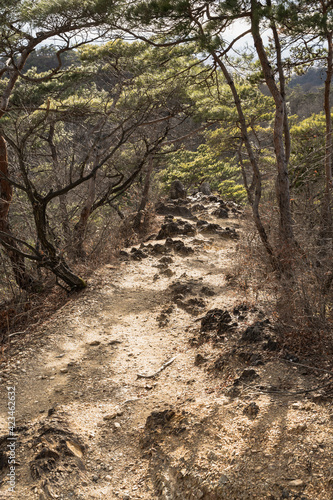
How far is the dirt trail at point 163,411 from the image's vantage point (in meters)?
2.41

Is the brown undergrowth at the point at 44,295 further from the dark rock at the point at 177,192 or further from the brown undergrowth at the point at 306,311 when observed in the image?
the dark rock at the point at 177,192

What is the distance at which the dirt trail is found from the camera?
2.41m

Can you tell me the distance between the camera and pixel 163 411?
10.6 ft

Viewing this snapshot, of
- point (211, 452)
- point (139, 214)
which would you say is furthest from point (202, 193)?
point (211, 452)

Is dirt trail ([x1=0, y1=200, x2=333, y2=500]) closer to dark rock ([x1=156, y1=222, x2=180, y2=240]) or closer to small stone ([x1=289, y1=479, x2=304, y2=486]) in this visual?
small stone ([x1=289, y1=479, x2=304, y2=486])

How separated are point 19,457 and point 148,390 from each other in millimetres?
1290

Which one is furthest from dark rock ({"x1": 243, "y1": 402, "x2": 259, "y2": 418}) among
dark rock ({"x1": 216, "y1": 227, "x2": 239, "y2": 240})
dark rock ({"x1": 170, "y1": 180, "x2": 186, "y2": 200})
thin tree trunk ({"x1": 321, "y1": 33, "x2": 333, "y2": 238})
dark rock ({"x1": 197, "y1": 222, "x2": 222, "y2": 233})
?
dark rock ({"x1": 170, "y1": 180, "x2": 186, "y2": 200})

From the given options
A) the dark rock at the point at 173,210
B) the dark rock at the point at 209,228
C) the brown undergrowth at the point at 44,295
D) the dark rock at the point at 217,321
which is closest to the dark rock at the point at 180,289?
the dark rock at the point at 217,321

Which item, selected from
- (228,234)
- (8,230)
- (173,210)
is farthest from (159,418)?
(173,210)

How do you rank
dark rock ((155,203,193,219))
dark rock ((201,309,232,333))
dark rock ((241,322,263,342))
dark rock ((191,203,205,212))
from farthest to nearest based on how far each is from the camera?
dark rock ((191,203,205,212))
dark rock ((155,203,193,219))
dark rock ((201,309,232,333))
dark rock ((241,322,263,342))

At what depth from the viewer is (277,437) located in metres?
2.53

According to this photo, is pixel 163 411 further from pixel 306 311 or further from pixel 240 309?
pixel 240 309

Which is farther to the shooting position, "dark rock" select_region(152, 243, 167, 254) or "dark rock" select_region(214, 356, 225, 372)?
"dark rock" select_region(152, 243, 167, 254)

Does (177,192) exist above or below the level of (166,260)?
above
